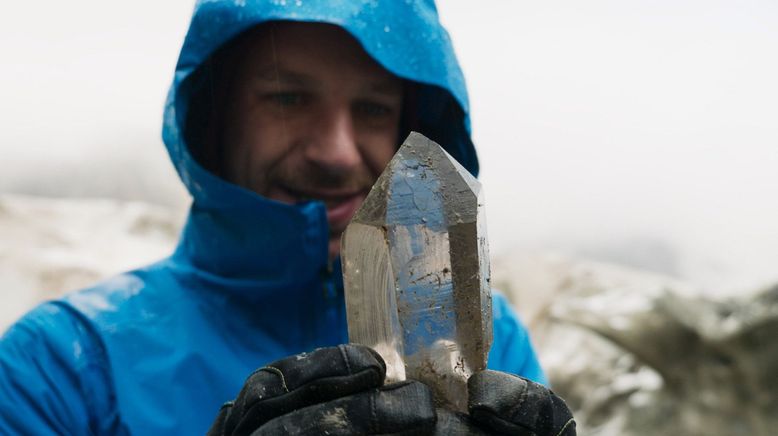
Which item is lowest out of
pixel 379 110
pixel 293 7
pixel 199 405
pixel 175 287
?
pixel 199 405

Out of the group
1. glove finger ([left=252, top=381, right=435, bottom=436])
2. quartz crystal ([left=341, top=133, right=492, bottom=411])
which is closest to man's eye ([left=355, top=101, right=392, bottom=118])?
quartz crystal ([left=341, top=133, right=492, bottom=411])

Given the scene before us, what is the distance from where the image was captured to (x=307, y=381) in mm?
733

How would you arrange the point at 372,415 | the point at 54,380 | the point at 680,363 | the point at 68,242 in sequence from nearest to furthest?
1. the point at 372,415
2. the point at 54,380
3. the point at 680,363
4. the point at 68,242

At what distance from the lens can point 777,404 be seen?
5008 mm

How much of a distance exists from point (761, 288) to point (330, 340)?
15.4ft

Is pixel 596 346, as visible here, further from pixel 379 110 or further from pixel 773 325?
pixel 379 110

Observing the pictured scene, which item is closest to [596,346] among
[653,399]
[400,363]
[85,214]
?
[653,399]

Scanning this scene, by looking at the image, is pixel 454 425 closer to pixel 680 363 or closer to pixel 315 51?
pixel 315 51

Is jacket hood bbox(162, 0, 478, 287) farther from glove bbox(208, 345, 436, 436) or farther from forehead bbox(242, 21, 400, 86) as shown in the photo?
glove bbox(208, 345, 436, 436)

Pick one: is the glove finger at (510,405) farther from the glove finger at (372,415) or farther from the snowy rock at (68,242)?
the snowy rock at (68,242)

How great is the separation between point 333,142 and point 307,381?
582 millimetres

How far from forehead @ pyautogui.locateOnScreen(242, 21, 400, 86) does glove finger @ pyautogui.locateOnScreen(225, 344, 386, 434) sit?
2.14 ft

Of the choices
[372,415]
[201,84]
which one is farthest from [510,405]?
[201,84]

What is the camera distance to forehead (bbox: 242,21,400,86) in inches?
49.7
